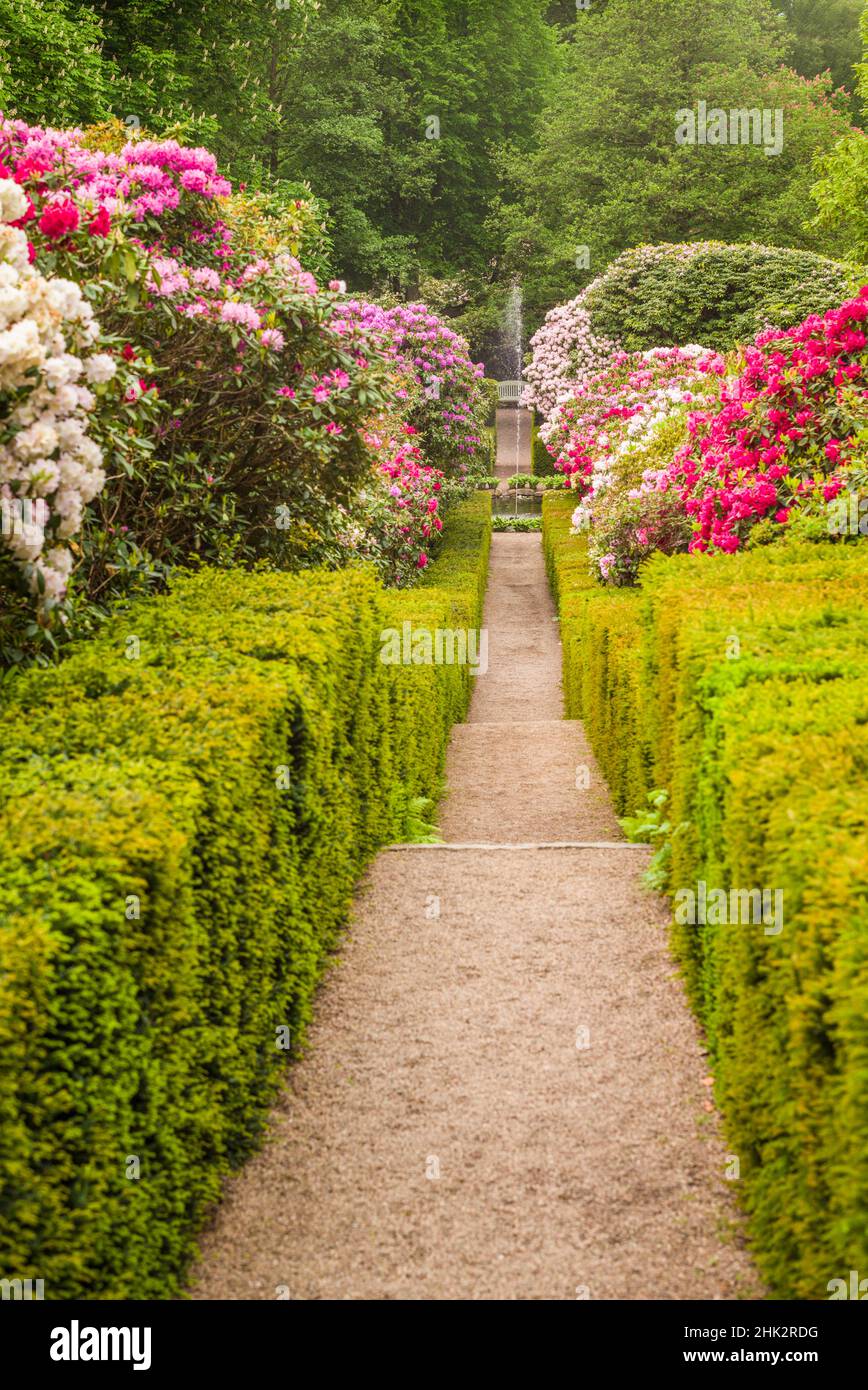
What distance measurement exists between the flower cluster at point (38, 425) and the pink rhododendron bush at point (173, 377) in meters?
0.01

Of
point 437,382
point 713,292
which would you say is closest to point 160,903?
point 437,382

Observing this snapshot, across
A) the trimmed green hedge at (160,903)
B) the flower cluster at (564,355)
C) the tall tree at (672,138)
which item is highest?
the tall tree at (672,138)

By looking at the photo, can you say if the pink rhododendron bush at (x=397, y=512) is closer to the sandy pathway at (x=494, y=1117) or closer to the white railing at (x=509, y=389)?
the sandy pathway at (x=494, y=1117)

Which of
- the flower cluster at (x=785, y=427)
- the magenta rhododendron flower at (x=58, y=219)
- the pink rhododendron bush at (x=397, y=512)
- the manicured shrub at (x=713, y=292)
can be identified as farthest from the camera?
the manicured shrub at (x=713, y=292)

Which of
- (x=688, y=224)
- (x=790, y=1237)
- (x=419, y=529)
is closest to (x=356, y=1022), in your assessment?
(x=790, y=1237)

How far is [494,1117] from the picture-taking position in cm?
397

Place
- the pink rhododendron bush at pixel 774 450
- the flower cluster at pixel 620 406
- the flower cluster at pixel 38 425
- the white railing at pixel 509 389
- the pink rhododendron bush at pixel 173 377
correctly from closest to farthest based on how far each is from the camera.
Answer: the flower cluster at pixel 38 425, the pink rhododendron bush at pixel 173 377, the pink rhododendron bush at pixel 774 450, the flower cluster at pixel 620 406, the white railing at pixel 509 389

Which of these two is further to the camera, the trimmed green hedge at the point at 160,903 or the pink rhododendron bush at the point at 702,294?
the pink rhododendron bush at the point at 702,294

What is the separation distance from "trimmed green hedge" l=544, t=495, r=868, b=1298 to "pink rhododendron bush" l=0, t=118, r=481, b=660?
8.20 ft

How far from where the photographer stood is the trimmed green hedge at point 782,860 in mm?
2375

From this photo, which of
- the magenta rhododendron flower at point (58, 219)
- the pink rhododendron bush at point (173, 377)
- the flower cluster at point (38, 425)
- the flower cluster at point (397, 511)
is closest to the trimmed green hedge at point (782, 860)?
the flower cluster at point (38, 425)

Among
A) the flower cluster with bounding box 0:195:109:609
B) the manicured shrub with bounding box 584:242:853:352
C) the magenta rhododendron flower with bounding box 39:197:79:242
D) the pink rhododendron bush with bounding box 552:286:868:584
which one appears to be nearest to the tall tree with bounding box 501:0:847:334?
the manicured shrub with bounding box 584:242:853:352

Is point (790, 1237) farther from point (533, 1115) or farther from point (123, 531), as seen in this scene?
point (123, 531)

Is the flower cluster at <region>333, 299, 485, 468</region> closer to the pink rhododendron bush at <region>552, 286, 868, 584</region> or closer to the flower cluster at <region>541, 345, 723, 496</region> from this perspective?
the flower cluster at <region>541, 345, 723, 496</region>
